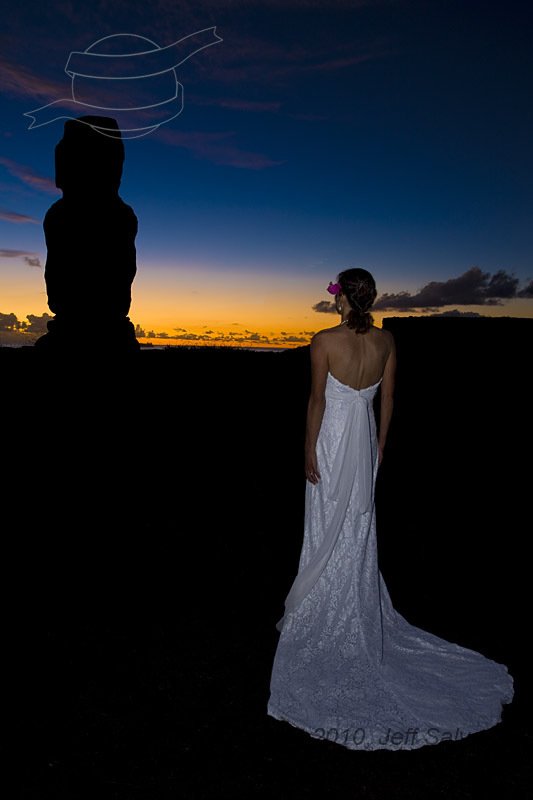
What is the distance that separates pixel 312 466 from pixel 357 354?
0.85 meters

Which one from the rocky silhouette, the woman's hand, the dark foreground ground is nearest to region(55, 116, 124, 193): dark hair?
the rocky silhouette

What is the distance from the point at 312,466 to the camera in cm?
438

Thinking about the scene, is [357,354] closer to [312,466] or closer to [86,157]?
[312,466]

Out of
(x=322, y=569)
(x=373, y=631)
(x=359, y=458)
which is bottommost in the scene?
(x=373, y=631)

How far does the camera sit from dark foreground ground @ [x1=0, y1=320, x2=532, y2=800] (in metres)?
3.43

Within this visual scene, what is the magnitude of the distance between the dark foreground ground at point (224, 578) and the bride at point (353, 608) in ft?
0.71

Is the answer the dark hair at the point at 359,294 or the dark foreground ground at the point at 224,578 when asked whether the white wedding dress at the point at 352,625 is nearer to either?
the dark foreground ground at the point at 224,578

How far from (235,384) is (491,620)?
51.9 feet

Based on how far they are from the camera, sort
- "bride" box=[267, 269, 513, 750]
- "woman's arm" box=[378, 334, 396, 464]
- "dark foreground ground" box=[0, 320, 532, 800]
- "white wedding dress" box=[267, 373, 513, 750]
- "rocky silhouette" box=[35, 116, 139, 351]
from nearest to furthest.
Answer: "dark foreground ground" box=[0, 320, 532, 800] < "bride" box=[267, 269, 513, 750] < "white wedding dress" box=[267, 373, 513, 750] < "woman's arm" box=[378, 334, 396, 464] < "rocky silhouette" box=[35, 116, 139, 351]

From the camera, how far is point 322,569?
4.41 metres

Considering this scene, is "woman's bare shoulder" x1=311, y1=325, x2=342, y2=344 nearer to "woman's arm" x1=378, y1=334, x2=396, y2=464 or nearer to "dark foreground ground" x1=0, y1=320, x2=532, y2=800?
"woman's arm" x1=378, y1=334, x2=396, y2=464

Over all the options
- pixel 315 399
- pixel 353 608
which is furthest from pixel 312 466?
pixel 353 608

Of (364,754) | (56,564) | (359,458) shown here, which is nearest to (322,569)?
(359,458)

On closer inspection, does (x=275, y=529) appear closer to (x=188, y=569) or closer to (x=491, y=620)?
(x=188, y=569)
